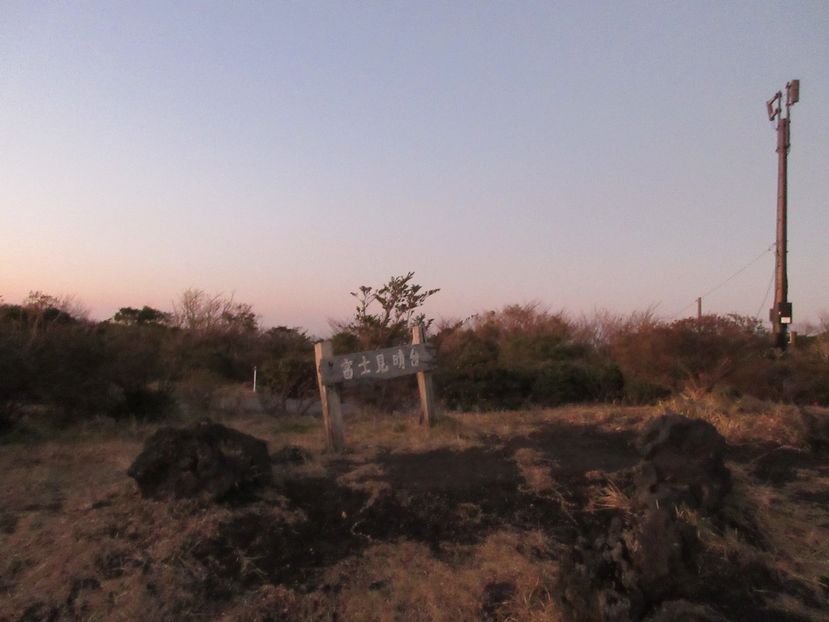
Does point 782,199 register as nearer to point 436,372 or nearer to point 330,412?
point 436,372

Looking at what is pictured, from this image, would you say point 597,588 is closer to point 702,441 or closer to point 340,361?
point 702,441

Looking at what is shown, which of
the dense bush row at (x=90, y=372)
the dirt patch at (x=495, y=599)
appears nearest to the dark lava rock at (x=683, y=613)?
the dirt patch at (x=495, y=599)

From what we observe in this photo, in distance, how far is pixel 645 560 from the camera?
163 inches

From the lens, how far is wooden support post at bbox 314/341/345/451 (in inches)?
318

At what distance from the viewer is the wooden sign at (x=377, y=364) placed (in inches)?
329

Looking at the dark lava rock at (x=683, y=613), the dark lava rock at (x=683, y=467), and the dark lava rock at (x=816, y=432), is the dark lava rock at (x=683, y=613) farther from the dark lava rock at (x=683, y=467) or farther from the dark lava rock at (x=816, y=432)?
the dark lava rock at (x=816, y=432)

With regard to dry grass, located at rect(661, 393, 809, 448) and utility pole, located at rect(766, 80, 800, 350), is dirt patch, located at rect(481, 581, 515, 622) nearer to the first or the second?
dry grass, located at rect(661, 393, 809, 448)

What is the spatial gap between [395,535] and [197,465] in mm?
1882

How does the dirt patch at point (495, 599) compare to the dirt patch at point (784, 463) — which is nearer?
the dirt patch at point (495, 599)

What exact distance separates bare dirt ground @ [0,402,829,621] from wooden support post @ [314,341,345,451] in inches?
10.4

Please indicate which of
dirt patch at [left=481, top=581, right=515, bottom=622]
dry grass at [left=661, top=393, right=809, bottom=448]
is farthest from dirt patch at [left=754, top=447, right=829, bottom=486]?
dirt patch at [left=481, top=581, right=515, bottom=622]

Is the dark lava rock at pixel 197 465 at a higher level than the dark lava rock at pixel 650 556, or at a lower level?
→ higher

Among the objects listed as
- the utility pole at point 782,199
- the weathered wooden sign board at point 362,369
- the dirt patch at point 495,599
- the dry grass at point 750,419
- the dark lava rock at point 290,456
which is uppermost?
the utility pole at point 782,199

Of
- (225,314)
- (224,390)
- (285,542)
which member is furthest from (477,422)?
(225,314)
